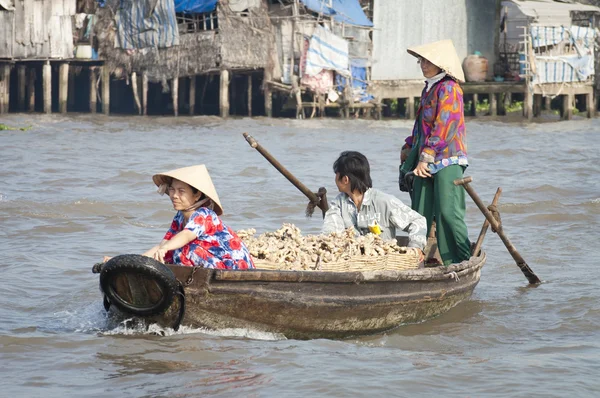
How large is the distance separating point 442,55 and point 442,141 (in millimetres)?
486

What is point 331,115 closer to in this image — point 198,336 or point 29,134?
point 29,134

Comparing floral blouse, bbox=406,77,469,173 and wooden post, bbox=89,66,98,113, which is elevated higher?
wooden post, bbox=89,66,98,113

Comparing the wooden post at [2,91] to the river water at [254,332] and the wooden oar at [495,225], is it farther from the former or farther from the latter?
the wooden oar at [495,225]

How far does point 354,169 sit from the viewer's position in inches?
211

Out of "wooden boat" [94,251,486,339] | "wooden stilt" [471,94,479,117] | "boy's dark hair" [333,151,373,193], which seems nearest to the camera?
"wooden boat" [94,251,486,339]

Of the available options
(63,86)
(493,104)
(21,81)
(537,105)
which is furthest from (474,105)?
(21,81)

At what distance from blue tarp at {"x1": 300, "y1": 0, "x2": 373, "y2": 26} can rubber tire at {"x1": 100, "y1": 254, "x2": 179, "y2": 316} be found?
17.6 metres

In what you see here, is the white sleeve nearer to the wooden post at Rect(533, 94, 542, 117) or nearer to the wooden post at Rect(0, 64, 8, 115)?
the wooden post at Rect(0, 64, 8, 115)

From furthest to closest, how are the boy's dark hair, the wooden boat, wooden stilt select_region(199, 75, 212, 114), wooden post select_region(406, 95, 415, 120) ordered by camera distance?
wooden stilt select_region(199, 75, 212, 114), wooden post select_region(406, 95, 415, 120), the boy's dark hair, the wooden boat

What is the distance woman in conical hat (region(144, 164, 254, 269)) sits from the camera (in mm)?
4434

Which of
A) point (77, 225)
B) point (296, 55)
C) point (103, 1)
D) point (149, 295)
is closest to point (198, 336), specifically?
point (149, 295)

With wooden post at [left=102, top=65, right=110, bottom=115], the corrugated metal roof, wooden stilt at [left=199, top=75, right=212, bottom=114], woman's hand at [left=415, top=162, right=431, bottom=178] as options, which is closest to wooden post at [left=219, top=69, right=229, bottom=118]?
wooden stilt at [left=199, top=75, right=212, bottom=114]

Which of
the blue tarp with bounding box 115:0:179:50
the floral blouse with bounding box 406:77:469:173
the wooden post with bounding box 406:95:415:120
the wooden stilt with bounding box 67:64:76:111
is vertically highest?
the blue tarp with bounding box 115:0:179:50

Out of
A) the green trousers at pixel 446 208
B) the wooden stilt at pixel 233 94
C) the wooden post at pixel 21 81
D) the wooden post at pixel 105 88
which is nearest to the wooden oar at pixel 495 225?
the green trousers at pixel 446 208
